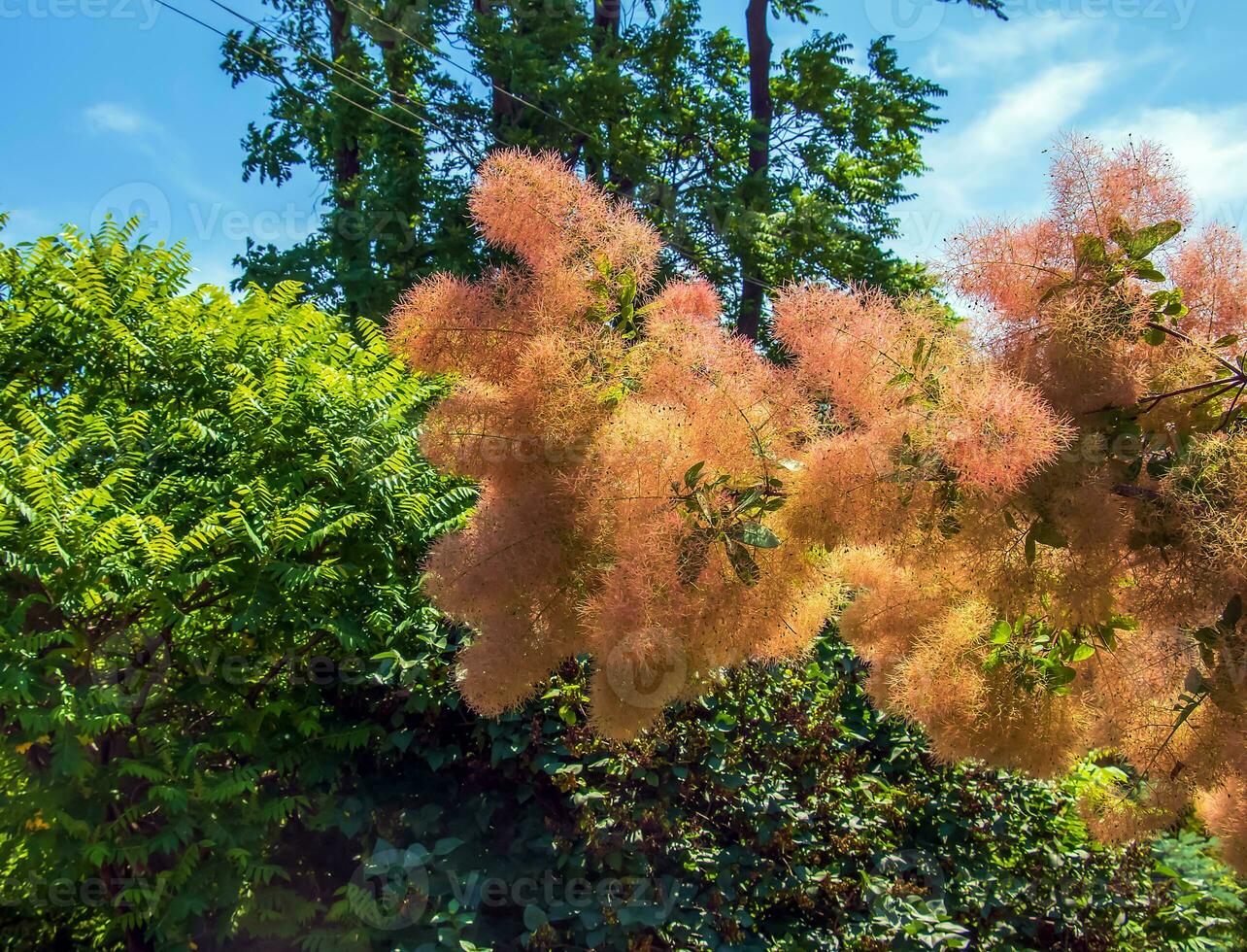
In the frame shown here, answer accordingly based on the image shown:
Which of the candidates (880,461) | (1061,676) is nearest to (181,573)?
(880,461)

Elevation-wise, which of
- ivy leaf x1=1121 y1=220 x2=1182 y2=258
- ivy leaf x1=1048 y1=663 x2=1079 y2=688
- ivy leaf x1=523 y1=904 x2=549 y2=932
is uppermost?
ivy leaf x1=1121 y1=220 x2=1182 y2=258

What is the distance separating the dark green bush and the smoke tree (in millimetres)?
918

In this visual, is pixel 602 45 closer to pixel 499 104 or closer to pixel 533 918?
pixel 499 104

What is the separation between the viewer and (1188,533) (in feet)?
8.42

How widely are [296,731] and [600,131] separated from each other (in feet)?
31.5

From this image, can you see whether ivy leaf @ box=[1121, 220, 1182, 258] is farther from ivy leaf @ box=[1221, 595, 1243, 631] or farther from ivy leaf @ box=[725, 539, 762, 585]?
ivy leaf @ box=[725, 539, 762, 585]

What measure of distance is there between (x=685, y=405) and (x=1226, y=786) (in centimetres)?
252

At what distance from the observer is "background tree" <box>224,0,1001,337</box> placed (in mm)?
10984

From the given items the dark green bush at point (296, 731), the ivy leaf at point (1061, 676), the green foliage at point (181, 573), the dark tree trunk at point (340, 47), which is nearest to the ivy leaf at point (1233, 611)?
the ivy leaf at point (1061, 676)

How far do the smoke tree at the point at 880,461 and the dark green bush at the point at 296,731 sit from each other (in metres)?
0.92

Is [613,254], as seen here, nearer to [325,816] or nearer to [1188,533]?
[1188,533]

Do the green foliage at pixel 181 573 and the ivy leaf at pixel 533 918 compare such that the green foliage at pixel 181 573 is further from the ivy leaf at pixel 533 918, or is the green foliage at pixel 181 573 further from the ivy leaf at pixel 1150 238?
the ivy leaf at pixel 1150 238

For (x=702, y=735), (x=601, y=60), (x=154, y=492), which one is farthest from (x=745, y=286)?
(x=154, y=492)

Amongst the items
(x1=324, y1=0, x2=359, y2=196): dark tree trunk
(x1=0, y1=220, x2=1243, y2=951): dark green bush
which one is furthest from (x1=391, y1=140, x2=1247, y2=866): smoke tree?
(x1=324, y1=0, x2=359, y2=196): dark tree trunk
